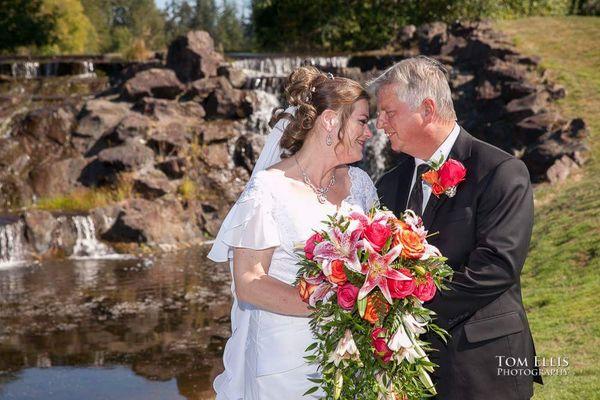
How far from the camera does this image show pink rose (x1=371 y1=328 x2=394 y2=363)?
12.1 ft

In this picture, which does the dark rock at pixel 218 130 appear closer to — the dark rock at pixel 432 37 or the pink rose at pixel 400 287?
the dark rock at pixel 432 37

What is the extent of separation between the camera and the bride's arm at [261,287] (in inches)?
163

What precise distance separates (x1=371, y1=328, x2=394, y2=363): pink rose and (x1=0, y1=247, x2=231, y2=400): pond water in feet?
19.5

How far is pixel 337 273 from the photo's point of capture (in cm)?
364

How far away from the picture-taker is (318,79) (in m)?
4.57

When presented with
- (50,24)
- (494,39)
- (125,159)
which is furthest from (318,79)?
(50,24)

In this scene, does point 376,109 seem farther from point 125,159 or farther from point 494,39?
point 494,39

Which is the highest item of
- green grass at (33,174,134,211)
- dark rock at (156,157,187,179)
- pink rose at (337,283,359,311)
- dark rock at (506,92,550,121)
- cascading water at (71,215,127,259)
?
pink rose at (337,283,359,311)

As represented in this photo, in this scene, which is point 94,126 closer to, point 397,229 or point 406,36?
point 406,36

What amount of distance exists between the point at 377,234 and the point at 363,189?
4.59 ft

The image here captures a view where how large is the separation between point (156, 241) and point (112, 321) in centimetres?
583

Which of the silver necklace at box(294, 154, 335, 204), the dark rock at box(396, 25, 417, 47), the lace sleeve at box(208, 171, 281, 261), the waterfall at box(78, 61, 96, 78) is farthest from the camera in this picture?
the dark rock at box(396, 25, 417, 47)

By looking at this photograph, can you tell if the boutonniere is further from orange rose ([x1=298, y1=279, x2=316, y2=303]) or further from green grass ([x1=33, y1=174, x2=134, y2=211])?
green grass ([x1=33, y1=174, x2=134, y2=211])

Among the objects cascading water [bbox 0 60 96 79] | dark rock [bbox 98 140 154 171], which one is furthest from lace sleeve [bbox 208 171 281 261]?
cascading water [bbox 0 60 96 79]
